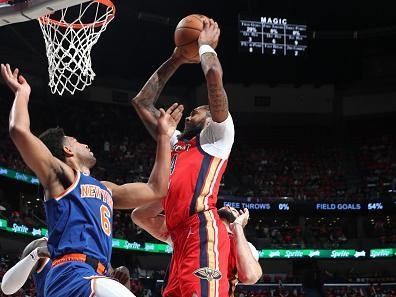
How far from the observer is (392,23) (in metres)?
27.3

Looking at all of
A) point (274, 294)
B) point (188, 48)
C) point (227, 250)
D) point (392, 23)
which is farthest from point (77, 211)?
point (392, 23)

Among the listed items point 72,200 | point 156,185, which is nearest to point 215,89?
point 156,185

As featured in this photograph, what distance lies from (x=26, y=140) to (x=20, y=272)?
53.1 inches

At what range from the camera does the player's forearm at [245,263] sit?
4.03 metres

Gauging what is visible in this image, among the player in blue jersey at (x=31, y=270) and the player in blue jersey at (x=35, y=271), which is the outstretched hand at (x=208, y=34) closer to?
the player in blue jersey at (x=35, y=271)

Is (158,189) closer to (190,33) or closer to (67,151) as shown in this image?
(67,151)

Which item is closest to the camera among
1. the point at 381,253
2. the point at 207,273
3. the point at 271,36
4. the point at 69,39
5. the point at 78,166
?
the point at 78,166

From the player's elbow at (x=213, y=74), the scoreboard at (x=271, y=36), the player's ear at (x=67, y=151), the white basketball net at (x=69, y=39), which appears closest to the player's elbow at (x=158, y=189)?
the player's ear at (x=67, y=151)

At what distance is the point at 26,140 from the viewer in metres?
3.18

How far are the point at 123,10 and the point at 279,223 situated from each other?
987 centimetres

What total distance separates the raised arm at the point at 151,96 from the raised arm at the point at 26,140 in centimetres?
122

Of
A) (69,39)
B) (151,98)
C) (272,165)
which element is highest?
(272,165)

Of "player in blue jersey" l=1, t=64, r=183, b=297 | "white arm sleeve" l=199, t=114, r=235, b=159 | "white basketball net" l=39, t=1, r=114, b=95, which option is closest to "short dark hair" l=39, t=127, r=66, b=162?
"player in blue jersey" l=1, t=64, r=183, b=297

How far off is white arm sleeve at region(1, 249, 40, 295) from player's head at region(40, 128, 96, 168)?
871 millimetres
